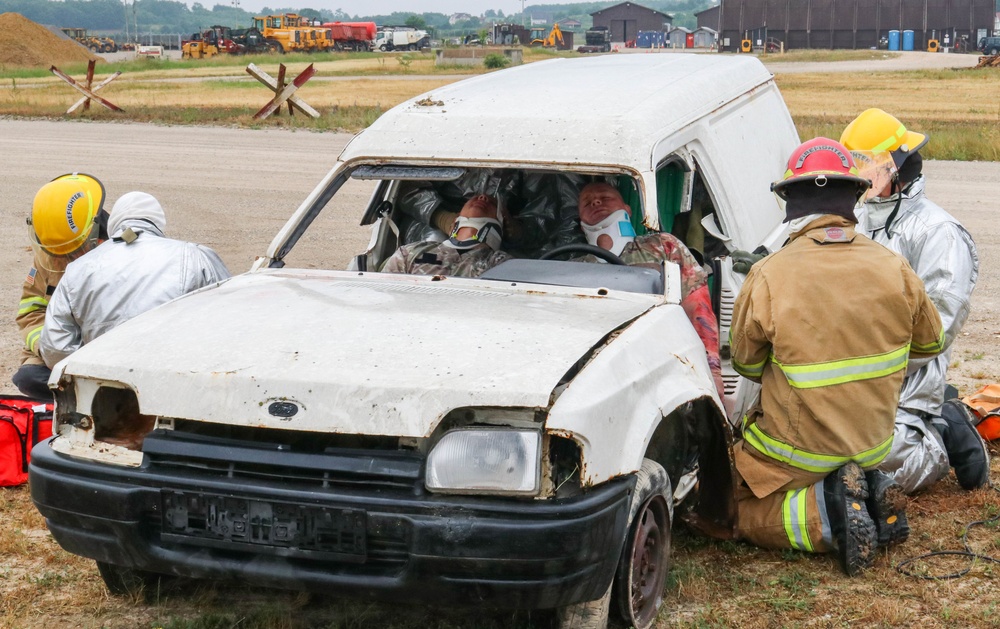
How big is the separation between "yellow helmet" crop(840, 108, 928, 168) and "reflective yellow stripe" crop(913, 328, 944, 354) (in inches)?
45.0

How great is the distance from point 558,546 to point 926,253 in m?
2.82

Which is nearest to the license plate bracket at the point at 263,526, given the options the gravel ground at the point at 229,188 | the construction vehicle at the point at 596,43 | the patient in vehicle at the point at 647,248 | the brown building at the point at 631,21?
the patient in vehicle at the point at 647,248

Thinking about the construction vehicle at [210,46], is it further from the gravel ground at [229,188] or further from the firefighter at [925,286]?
the firefighter at [925,286]

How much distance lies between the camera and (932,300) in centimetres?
497

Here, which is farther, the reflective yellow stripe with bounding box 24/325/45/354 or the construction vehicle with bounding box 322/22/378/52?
the construction vehicle with bounding box 322/22/378/52

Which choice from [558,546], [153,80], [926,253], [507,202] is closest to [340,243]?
[507,202]

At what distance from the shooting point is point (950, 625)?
3795 millimetres

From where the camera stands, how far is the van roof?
439cm

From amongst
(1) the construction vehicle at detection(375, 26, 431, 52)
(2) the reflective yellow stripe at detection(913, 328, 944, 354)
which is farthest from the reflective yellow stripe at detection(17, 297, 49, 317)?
(1) the construction vehicle at detection(375, 26, 431, 52)

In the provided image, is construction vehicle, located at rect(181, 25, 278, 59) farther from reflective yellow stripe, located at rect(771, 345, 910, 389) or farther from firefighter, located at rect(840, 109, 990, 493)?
reflective yellow stripe, located at rect(771, 345, 910, 389)

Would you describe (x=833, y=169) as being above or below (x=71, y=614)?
above

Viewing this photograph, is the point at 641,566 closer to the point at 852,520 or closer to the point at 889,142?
the point at 852,520

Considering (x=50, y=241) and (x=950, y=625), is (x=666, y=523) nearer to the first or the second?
(x=950, y=625)

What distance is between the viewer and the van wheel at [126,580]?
12.9 feet
